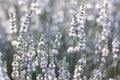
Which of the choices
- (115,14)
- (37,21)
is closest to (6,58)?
(37,21)

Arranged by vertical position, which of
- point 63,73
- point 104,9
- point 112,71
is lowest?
point 112,71

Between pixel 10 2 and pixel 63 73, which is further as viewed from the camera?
pixel 10 2

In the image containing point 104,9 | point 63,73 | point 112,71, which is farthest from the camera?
point 112,71

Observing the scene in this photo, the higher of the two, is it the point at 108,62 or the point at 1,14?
the point at 1,14

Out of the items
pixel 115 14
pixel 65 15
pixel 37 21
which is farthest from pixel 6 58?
pixel 115 14

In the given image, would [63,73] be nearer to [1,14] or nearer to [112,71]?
[112,71]

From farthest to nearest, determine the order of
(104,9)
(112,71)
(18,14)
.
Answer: (18,14) → (112,71) → (104,9)
